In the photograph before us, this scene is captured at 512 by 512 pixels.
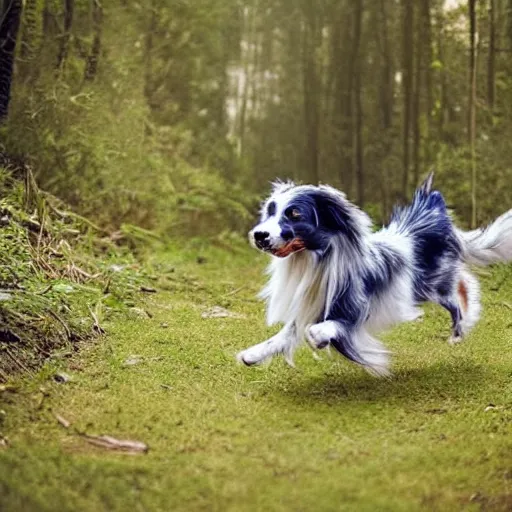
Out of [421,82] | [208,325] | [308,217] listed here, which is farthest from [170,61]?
[308,217]

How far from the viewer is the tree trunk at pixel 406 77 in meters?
6.46

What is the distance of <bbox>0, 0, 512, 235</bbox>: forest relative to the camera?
4.96 m

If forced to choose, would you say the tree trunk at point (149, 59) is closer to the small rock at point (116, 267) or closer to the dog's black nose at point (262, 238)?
the small rock at point (116, 267)

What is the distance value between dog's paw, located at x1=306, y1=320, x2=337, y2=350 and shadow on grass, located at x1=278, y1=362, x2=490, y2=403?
172mm

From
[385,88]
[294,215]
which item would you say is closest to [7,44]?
[294,215]

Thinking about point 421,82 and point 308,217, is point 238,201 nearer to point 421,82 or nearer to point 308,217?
point 421,82

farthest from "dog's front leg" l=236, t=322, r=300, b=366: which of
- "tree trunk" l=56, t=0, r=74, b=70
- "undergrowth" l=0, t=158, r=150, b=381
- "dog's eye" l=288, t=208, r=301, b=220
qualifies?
"tree trunk" l=56, t=0, r=74, b=70

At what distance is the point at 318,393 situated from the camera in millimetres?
2672

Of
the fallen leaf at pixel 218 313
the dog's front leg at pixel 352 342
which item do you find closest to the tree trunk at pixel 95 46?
the fallen leaf at pixel 218 313

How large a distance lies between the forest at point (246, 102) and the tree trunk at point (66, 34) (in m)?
0.01

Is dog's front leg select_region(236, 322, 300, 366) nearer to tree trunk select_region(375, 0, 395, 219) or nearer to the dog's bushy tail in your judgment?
the dog's bushy tail

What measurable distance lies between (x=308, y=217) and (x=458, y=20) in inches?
131

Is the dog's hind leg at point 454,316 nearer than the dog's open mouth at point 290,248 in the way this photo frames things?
No

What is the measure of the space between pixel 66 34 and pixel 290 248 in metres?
3.06
